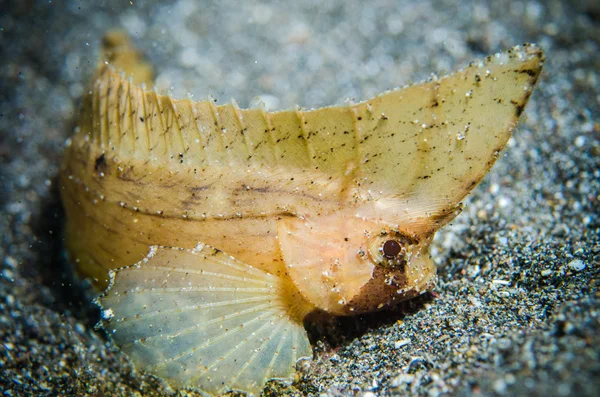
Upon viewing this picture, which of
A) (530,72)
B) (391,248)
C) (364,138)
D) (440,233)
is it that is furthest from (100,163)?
(530,72)

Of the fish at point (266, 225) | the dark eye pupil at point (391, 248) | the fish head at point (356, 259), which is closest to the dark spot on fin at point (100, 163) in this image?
the fish at point (266, 225)

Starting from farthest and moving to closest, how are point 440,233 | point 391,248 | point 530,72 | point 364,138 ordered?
point 440,233
point 391,248
point 364,138
point 530,72

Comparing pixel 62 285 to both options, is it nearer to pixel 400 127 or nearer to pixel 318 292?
pixel 318 292

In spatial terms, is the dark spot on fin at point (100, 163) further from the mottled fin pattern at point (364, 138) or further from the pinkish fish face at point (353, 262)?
the pinkish fish face at point (353, 262)

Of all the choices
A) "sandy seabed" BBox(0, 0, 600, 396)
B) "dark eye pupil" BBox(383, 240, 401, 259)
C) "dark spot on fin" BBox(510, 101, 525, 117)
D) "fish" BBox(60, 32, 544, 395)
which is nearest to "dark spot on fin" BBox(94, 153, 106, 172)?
"fish" BBox(60, 32, 544, 395)

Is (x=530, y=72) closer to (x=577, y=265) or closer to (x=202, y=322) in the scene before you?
(x=577, y=265)

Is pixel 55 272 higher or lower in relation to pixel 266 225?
higher
